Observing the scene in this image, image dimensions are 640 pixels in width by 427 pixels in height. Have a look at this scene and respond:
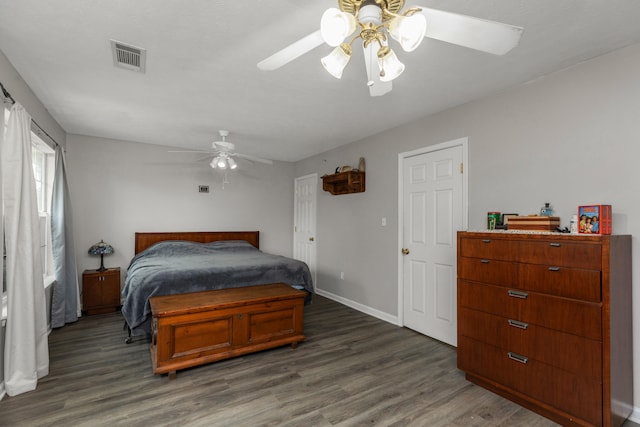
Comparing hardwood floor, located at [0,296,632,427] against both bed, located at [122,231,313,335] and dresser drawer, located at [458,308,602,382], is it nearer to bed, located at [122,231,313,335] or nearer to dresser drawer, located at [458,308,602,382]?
dresser drawer, located at [458,308,602,382]

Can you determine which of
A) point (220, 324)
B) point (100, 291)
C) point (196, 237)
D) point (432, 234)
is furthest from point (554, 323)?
point (100, 291)

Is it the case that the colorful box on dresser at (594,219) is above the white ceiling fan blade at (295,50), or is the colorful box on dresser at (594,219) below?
below

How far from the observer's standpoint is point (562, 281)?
200 centimetres

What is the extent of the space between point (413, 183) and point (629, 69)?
1.93 meters

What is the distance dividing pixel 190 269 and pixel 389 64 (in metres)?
2.80

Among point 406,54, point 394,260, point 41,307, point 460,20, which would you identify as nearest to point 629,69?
point 406,54

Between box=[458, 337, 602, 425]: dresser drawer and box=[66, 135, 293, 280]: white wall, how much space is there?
4087 mm

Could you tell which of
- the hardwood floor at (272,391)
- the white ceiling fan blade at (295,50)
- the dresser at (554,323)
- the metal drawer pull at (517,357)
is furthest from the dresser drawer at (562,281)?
the white ceiling fan blade at (295,50)

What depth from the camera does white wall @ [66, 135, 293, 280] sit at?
4.39 m

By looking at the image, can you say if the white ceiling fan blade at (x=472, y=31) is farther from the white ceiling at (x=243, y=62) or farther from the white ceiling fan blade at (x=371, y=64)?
the white ceiling at (x=243, y=62)

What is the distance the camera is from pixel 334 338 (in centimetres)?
336

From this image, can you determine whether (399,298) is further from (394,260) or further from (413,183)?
(413,183)

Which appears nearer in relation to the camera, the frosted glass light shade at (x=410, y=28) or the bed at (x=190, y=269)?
the frosted glass light shade at (x=410, y=28)

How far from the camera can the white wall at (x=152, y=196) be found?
439 cm
